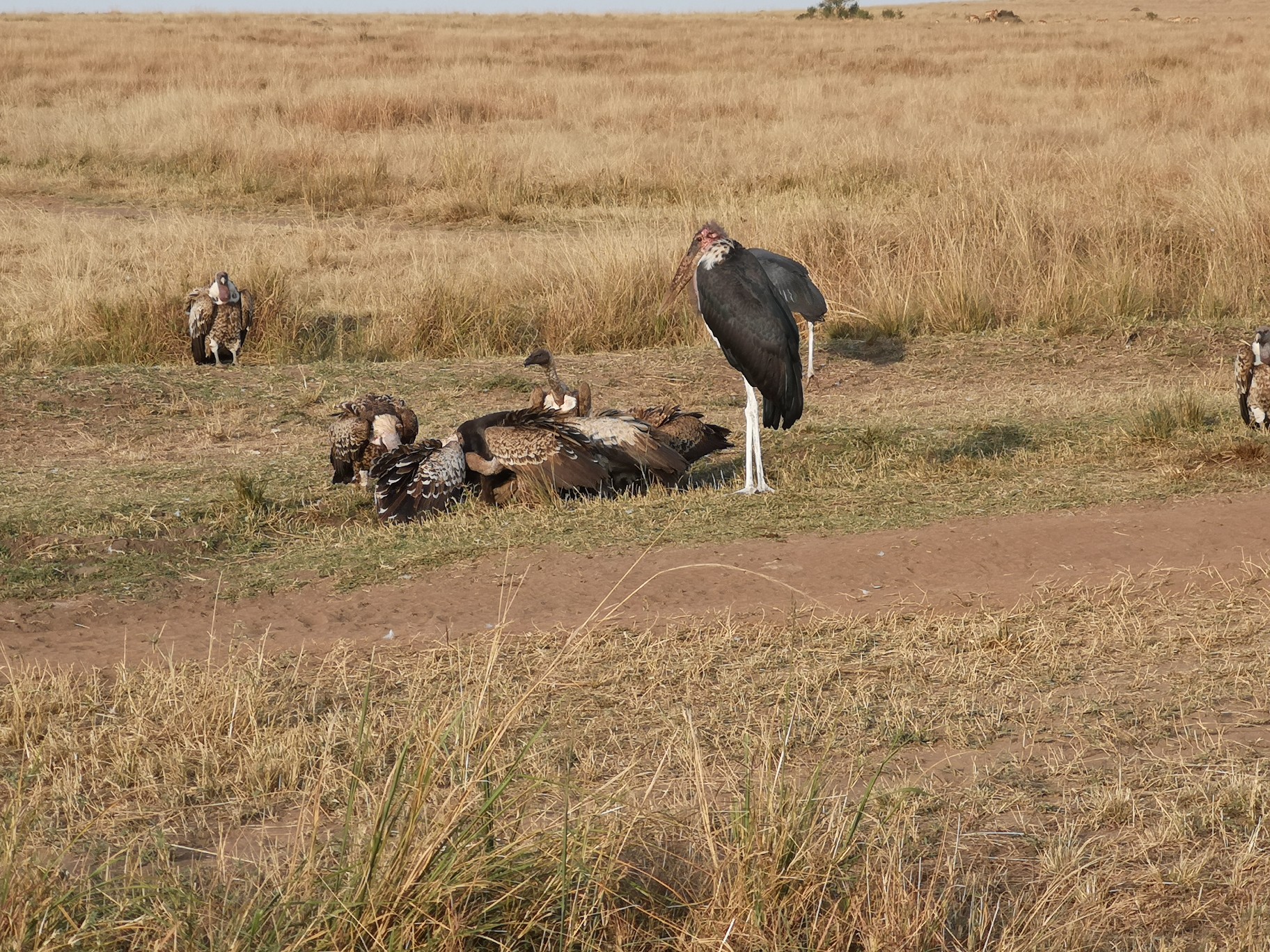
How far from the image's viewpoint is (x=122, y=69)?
95.6ft

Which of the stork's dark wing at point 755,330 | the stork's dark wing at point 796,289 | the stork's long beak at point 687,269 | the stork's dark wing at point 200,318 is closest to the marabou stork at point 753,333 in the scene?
the stork's dark wing at point 755,330

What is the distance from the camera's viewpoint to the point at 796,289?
9.50 meters

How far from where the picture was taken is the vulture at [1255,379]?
763 cm

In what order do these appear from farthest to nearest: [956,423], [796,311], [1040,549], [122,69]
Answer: [122,69] → [796,311] → [956,423] → [1040,549]

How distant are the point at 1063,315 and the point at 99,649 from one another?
26.2ft

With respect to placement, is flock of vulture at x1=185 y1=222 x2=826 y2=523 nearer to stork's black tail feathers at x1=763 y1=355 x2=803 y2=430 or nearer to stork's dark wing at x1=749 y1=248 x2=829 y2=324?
stork's black tail feathers at x1=763 y1=355 x2=803 y2=430

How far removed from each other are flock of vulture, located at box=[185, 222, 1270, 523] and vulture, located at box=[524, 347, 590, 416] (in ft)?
0.38

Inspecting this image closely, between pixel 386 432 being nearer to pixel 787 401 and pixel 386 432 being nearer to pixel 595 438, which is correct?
pixel 595 438

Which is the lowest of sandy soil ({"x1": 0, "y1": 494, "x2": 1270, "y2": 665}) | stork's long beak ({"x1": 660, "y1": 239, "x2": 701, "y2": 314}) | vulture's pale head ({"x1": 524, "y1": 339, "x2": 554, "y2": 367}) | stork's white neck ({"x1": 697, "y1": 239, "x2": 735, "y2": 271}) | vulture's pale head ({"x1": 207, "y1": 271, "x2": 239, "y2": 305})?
sandy soil ({"x1": 0, "y1": 494, "x2": 1270, "y2": 665})

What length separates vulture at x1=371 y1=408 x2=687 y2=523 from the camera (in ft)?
22.1

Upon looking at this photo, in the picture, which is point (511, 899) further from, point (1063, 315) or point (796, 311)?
point (1063, 315)

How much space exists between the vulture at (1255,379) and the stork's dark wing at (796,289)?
2775mm

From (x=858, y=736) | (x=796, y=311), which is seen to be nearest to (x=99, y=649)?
(x=858, y=736)

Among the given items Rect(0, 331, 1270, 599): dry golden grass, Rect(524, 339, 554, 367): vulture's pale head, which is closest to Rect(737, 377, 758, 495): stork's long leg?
Rect(0, 331, 1270, 599): dry golden grass
